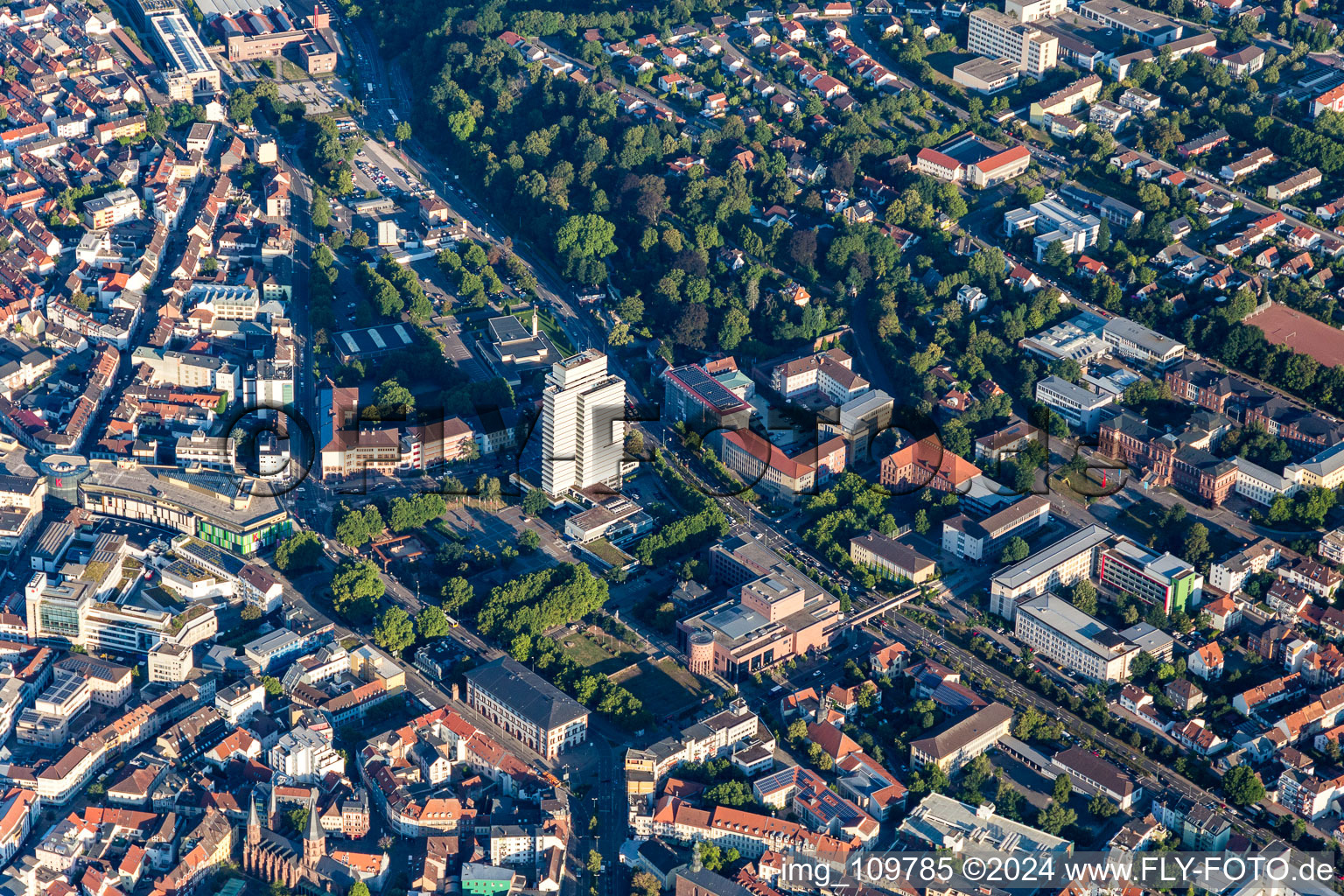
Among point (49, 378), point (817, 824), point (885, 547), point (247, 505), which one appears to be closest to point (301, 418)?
point (247, 505)

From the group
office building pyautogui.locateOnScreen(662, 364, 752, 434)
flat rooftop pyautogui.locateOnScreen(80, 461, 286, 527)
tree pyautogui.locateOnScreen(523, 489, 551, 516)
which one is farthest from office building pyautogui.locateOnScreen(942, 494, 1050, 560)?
flat rooftop pyautogui.locateOnScreen(80, 461, 286, 527)

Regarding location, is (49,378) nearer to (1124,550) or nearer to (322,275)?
(322,275)

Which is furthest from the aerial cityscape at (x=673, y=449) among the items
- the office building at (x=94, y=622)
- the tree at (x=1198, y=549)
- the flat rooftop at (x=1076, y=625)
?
the flat rooftop at (x=1076, y=625)

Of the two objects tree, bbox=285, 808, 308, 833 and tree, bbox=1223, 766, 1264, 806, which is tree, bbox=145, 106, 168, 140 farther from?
tree, bbox=1223, 766, 1264, 806

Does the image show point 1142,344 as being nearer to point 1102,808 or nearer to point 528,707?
point 1102,808

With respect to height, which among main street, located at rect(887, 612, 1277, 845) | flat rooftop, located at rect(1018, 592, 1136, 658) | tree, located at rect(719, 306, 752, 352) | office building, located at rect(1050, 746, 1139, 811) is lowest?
main street, located at rect(887, 612, 1277, 845)

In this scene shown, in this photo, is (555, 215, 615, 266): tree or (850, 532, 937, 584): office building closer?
(850, 532, 937, 584): office building
